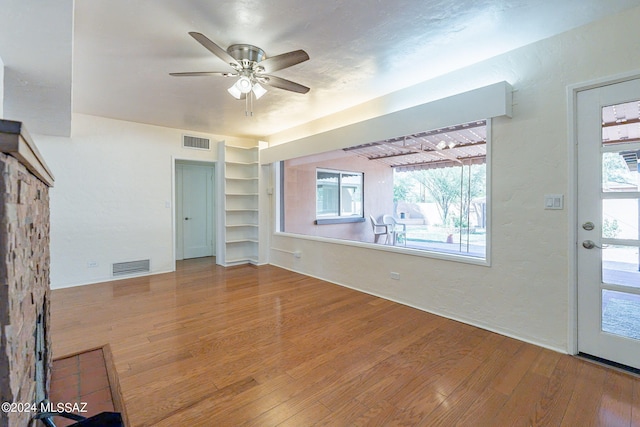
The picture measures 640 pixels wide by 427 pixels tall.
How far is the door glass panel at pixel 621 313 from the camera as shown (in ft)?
7.06

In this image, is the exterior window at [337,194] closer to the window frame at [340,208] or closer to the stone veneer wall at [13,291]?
the window frame at [340,208]

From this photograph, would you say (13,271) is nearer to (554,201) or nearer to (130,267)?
(554,201)

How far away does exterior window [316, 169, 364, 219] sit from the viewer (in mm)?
5273

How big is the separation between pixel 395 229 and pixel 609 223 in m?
2.24

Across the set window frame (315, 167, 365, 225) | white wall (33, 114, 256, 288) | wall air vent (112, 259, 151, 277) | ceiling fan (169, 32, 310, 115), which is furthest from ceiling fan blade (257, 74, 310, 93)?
wall air vent (112, 259, 151, 277)

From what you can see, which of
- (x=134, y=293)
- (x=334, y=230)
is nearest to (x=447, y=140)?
(x=334, y=230)

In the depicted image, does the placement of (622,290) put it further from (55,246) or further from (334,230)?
(55,246)

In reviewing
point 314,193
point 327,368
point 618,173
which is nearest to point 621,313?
point 618,173

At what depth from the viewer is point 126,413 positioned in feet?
5.71

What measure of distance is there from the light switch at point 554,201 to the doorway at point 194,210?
594 cm

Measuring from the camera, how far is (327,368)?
7.26ft

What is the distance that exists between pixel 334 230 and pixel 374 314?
204 cm

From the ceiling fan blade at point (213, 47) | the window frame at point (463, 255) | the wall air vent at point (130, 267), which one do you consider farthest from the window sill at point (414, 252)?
the wall air vent at point (130, 267)

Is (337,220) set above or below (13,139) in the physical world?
below
